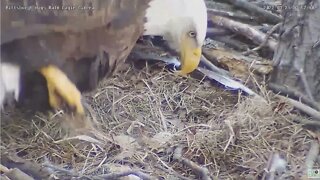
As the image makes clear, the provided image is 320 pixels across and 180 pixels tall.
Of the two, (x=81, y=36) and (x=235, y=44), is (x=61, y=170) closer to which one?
(x=81, y=36)

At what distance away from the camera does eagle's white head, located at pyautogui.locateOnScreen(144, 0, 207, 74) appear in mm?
792

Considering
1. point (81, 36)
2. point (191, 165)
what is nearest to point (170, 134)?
point (191, 165)

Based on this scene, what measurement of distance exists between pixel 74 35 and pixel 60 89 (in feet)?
0.22

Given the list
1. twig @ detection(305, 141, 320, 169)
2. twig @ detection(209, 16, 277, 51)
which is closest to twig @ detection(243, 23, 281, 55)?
twig @ detection(209, 16, 277, 51)

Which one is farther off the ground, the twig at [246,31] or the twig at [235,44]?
the twig at [246,31]

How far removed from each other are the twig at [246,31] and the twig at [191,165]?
164 millimetres

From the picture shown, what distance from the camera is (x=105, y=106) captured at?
2.63ft

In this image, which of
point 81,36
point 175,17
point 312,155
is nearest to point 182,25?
point 175,17

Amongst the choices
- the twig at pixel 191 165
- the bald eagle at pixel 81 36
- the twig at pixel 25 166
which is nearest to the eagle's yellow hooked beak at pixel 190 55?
the bald eagle at pixel 81 36

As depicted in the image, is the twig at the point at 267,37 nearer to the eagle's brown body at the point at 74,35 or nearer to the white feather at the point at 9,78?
the eagle's brown body at the point at 74,35

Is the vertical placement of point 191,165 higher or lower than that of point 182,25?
lower

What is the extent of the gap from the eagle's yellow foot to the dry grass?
0.05 ft

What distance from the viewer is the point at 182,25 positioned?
0.79m

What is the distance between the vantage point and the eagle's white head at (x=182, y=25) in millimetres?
792
